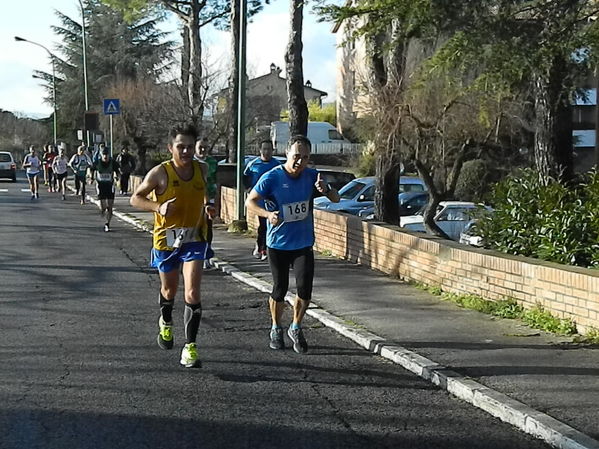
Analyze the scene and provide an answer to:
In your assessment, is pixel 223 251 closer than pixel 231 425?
No

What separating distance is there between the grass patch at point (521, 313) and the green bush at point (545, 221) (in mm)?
751

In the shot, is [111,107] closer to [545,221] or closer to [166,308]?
[545,221]

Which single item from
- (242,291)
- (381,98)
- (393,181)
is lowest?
(242,291)

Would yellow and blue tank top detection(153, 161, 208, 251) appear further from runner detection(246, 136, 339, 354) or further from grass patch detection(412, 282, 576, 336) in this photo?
grass patch detection(412, 282, 576, 336)

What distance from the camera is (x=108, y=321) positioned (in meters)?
9.73

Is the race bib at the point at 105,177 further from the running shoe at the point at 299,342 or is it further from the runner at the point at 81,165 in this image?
the running shoe at the point at 299,342

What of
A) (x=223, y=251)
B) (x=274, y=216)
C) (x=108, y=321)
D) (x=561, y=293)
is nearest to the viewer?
(x=274, y=216)

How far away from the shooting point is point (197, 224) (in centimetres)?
780

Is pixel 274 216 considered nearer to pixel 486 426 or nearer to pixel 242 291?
pixel 486 426

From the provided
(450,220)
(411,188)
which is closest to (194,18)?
(411,188)

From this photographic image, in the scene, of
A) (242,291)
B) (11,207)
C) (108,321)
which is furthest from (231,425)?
(11,207)

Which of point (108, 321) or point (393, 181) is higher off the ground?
point (393, 181)

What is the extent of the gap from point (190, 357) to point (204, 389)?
2.27ft

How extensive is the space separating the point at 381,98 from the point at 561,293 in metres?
9.62
